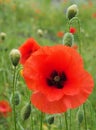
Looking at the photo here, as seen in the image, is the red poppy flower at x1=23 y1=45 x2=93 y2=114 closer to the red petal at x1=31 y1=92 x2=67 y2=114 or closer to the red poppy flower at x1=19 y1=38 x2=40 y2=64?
the red petal at x1=31 y1=92 x2=67 y2=114

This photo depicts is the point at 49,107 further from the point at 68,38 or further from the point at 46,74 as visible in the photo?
the point at 68,38

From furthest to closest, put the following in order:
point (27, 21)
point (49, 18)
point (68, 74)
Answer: point (49, 18) → point (27, 21) → point (68, 74)

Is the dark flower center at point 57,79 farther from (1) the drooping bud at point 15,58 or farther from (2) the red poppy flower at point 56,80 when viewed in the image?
(1) the drooping bud at point 15,58

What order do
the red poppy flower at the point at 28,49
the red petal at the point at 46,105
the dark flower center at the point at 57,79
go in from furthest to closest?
the red poppy flower at the point at 28,49 → the dark flower center at the point at 57,79 → the red petal at the point at 46,105

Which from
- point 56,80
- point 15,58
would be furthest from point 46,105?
point 15,58

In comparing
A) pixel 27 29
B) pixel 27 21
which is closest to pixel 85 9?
pixel 27 21

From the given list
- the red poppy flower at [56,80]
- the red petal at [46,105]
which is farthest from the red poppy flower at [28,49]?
the red petal at [46,105]

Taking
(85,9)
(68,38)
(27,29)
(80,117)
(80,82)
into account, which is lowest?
(80,117)

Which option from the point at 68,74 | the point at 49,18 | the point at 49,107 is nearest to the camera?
the point at 49,107

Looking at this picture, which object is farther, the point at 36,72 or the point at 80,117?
the point at 80,117
